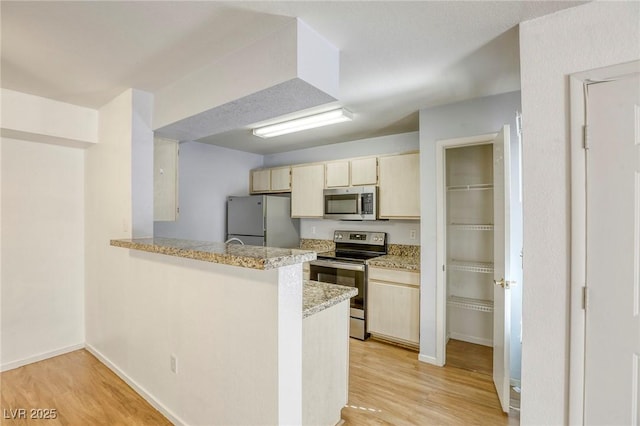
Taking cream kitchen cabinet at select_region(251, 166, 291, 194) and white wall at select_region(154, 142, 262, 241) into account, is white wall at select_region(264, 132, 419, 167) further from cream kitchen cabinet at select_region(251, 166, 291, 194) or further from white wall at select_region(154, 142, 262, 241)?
white wall at select_region(154, 142, 262, 241)

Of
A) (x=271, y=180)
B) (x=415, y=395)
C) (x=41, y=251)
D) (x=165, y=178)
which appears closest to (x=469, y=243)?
(x=415, y=395)

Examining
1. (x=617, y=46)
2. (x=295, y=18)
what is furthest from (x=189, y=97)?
(x=617, y=46)

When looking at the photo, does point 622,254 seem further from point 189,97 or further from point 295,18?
point 189,97

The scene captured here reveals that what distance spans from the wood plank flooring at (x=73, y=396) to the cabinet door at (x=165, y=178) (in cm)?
143

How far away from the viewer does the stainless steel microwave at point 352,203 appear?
3.62 m

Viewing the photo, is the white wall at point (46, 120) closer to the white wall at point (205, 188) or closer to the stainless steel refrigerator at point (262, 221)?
the white wall at point (205, 188)

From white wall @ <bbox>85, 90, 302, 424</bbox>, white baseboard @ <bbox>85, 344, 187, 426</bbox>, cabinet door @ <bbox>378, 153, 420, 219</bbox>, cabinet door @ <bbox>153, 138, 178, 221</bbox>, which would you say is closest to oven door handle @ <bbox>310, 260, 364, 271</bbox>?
cabinet door @ <bbox>378, 153, 420, 219</bbox>

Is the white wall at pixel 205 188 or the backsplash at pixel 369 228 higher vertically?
the white wall at pixel 205 188

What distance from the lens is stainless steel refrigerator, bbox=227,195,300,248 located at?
4109 mm

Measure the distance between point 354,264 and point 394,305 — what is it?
2.02 ft

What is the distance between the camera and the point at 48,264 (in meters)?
2.97

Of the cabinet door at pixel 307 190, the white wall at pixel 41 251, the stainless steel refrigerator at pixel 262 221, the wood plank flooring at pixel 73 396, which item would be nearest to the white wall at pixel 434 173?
the cabinet door at pixel 307 190

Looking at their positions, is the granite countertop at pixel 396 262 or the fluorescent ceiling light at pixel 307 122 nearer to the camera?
the fluorescent ceiling light at pixel 307 122

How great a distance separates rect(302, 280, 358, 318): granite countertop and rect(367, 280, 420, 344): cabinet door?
1286mm
